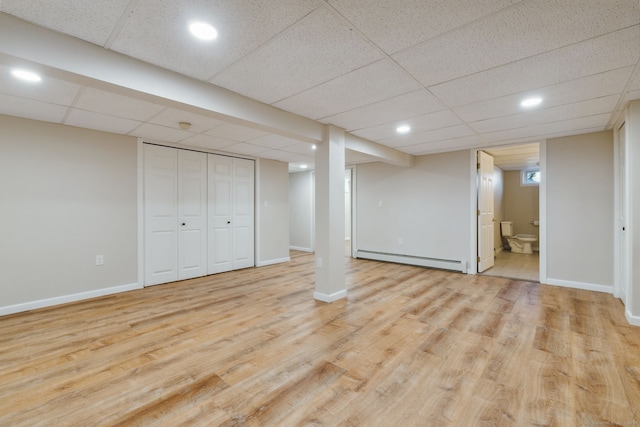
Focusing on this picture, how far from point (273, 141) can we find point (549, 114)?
11.3 feet

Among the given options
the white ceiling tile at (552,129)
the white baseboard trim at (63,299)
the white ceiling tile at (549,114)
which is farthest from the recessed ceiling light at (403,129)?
the white baseboard trim at (63,299)

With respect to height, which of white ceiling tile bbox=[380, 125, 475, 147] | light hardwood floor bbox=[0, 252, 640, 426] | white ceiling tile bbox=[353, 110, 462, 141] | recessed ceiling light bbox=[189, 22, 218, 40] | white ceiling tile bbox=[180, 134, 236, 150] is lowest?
light hardwood floor bbox=[0, 252, 640, 426]

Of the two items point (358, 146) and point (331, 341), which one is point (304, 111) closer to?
point (358, 146)

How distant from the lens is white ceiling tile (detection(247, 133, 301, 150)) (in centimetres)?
405

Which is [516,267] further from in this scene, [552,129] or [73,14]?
[73,14]

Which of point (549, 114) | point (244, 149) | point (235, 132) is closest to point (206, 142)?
point (244, 149)

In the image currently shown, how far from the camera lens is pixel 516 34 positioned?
169cm

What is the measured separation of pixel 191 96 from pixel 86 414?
222cm

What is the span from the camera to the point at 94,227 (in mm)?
3711

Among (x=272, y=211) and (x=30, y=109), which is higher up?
(x=30, y=109)

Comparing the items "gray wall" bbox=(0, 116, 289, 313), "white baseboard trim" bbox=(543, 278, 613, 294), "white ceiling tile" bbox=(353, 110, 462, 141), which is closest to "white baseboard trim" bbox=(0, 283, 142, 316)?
"gray wall" bbox=(0, 116, 289, 313)

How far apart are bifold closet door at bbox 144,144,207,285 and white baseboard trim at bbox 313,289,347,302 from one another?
7.86 feet

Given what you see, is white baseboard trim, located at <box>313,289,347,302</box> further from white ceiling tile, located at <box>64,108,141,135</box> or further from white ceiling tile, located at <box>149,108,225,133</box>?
white ceiling tile, located at <box>64,108,141,135</box>

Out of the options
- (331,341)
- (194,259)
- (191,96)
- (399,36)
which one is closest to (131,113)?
(191,96)
